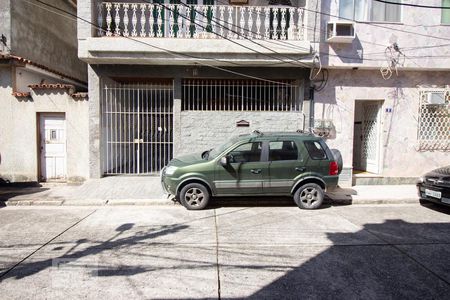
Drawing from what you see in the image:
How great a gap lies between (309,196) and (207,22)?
5987 mm

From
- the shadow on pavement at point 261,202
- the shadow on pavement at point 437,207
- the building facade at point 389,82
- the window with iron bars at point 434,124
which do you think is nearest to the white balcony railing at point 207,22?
the building facade at point 389,82

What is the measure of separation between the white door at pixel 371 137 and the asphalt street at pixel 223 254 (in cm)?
346

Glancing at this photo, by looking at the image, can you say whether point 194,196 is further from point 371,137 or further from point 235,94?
point 371,137

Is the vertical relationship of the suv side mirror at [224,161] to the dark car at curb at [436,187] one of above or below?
above

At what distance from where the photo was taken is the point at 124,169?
395 inches

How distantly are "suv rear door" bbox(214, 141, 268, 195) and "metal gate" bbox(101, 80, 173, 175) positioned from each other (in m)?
3.49

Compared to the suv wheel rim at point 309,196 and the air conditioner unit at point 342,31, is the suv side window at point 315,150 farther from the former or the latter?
the air conditioner unit at point 342,31

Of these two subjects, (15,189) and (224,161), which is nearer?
(224,161)

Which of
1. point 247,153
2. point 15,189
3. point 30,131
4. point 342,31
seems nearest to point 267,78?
point 342,31

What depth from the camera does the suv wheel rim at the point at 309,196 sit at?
7121mm

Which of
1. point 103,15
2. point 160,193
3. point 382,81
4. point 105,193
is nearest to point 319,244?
point 160,193

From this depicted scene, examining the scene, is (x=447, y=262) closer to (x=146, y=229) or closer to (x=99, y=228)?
(x=146, y=229)

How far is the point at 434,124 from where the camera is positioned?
390 inches

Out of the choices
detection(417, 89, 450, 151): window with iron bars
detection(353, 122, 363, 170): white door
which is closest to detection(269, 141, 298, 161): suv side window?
detection(353, 122, 363, 170): white door
